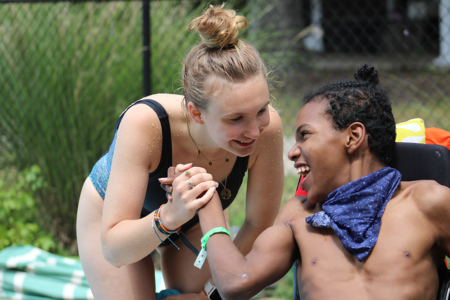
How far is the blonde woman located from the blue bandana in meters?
0.45

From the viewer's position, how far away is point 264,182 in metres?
2.44

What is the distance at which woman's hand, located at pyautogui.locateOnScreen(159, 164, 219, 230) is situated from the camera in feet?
6.05

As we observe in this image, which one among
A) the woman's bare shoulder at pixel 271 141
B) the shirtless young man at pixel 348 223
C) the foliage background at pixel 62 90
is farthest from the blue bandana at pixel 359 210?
the foliage background at pixel 62 90

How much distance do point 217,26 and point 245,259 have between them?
98cm

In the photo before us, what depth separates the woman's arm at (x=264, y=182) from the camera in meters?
2.38

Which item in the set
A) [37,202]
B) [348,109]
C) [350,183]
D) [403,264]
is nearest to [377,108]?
[348,109]

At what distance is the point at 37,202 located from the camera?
4.35m

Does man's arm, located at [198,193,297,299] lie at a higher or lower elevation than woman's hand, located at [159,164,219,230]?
lower

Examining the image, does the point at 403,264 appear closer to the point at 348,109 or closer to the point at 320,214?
the point at 320,214

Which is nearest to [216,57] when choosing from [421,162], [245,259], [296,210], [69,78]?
A: [296,210]

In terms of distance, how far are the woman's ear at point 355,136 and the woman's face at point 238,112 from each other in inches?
15.4

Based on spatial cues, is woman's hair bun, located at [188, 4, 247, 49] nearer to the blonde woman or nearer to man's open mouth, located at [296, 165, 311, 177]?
the blonde woman

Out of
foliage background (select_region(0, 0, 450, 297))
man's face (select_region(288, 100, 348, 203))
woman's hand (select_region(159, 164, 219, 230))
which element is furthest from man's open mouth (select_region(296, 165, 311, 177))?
foliage background (select_region(0, 0, 450, 297))

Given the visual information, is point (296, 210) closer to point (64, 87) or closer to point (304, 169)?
point (304, 169)
